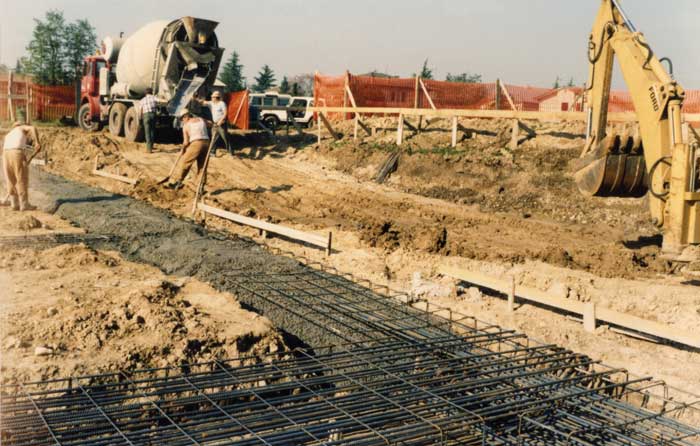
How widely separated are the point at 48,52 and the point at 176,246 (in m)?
28.6

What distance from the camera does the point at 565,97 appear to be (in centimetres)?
2527

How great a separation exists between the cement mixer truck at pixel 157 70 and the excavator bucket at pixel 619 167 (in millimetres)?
11821

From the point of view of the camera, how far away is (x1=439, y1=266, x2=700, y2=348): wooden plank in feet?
21.6

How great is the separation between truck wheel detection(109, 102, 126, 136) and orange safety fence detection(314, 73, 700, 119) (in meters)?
6.98

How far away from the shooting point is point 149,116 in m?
18.5

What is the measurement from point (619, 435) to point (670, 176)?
4912 millimetres

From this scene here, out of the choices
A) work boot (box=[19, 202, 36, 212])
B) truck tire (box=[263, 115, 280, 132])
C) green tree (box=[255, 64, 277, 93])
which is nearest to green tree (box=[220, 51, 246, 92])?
green tree (box=[255, 64, 277, 93])

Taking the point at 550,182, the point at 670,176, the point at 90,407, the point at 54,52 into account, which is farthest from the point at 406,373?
the point at 54,52

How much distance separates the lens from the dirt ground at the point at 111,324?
5617mm

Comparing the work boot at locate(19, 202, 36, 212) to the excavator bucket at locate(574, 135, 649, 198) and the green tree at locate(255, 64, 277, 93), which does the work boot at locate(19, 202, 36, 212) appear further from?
the green tree at locate(255, 64, 277, 93)

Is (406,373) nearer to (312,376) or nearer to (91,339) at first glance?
(312,376)

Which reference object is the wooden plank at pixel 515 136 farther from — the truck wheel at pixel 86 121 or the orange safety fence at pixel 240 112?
the truck wheel at pixel 86 121

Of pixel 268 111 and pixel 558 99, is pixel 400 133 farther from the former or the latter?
pixel 268 111

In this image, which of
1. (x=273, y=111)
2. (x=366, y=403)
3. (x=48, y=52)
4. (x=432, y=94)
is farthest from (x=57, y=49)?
(x=366, y=403)
